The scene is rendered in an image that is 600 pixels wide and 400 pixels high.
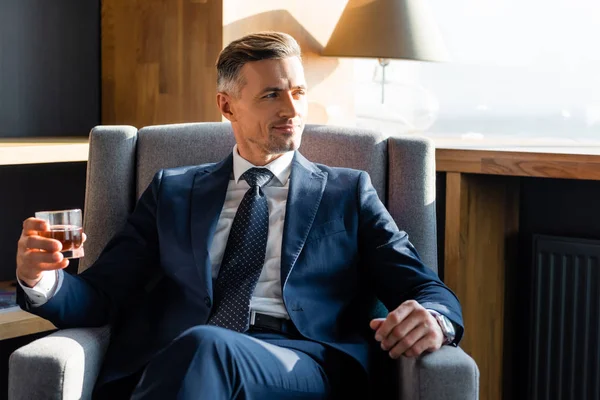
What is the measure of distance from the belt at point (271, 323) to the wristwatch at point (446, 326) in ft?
1.09

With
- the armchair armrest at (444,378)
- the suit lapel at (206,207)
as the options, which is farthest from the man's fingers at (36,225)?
the armchair armrest at (444,378)

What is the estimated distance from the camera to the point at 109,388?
1.79 meters

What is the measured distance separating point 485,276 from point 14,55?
1.58m

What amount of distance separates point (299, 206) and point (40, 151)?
2.62 feet

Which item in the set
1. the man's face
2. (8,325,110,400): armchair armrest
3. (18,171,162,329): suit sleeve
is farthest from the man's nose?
(8,325,110,400): armchair armrest

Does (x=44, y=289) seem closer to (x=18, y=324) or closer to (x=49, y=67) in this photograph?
(x=18, y=324)

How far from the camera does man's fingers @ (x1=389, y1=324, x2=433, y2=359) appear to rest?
1569 millimetres

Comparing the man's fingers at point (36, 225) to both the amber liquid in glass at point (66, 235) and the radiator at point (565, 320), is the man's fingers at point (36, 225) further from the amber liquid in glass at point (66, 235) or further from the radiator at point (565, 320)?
the radiator at point (565, 320)

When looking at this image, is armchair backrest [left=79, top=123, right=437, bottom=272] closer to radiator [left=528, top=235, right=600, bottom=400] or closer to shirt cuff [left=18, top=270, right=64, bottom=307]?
shirt cuff [left=18, top=270, right=64, bottom=307]

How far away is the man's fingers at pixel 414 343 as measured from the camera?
157cm

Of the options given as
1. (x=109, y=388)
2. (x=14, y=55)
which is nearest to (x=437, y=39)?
(x=14, y=55)

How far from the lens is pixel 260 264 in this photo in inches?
73.8

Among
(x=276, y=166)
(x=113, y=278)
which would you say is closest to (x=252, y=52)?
(x=276, y=166)

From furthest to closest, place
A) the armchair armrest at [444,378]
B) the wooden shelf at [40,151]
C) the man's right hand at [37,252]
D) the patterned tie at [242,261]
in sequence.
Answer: the wooden shelf at [40,151], the patterned tie at [242,261], the man's right hand at [37,252], the armchair armrest at [444,378]
